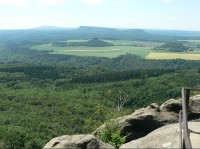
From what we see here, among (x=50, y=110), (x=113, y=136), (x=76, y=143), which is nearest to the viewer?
(x=76, y=143)

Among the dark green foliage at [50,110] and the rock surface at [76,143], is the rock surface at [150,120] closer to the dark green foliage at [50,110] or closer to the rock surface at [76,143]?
the rock surface at [76,143]

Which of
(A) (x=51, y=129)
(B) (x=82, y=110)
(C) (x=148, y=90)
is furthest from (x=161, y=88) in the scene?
(A) (x=51, y=129)

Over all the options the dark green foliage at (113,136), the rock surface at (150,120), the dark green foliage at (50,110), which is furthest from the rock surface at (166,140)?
the dark green foliage at (50,110)

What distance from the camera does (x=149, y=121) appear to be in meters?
30.9

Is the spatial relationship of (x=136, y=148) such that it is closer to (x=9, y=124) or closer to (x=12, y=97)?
(x=9, y=124)

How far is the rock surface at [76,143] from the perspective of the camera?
57.7 feet

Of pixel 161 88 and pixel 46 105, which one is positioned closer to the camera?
pixel 46 105

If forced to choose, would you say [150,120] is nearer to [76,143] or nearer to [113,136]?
[113,136]

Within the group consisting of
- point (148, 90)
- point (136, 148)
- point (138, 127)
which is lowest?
point (148, 90)

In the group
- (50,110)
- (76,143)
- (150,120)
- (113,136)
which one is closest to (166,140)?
(76,143)

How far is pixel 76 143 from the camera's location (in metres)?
17.8

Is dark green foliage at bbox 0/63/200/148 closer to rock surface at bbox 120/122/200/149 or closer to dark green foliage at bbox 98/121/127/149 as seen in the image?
dark green foliage at bbox 98/121/127/149

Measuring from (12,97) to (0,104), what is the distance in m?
18.2

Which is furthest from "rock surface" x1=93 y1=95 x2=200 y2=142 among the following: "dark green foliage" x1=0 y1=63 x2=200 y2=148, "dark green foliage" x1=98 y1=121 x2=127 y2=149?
"dark green foliage" x1=0 y1=63 x2=200 y2=148
